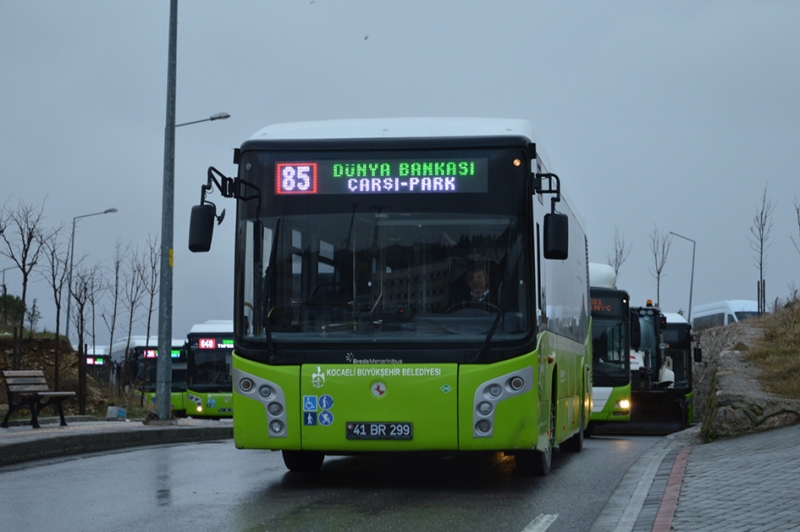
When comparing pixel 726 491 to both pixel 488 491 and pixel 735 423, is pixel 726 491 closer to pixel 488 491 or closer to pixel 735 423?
pixel 488 491

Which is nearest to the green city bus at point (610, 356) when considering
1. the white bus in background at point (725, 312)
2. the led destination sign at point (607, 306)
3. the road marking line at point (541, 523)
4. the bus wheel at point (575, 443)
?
the led destination sign at point (607, 306)

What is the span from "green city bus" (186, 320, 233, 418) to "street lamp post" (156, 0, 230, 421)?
10.6 metres

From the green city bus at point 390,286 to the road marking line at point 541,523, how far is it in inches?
65.6

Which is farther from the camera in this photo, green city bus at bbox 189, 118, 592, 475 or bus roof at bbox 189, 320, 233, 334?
bus roof at bbox 189, 320, 233, 334

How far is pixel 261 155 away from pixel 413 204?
4.93 ft

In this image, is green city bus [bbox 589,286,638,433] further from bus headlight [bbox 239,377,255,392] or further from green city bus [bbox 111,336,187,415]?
green city bus [bbox 111,336,187,415]

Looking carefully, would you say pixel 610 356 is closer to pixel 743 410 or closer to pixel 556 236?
pixel 743 410

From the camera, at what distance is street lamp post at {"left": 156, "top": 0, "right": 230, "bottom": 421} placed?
21.2 m

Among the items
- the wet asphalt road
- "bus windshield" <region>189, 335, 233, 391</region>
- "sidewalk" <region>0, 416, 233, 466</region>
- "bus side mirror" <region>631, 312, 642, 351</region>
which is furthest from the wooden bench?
"bus windshield" <region>189, 335, 233, 391</region>

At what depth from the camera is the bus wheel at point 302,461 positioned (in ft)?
39.6

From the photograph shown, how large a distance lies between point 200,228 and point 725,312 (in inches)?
2038

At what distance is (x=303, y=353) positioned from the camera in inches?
423

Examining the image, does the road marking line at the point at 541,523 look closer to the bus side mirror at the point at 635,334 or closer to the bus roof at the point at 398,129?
the bus roof at the point at 398,129

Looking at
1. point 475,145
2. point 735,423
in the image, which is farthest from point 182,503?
point 735,423
